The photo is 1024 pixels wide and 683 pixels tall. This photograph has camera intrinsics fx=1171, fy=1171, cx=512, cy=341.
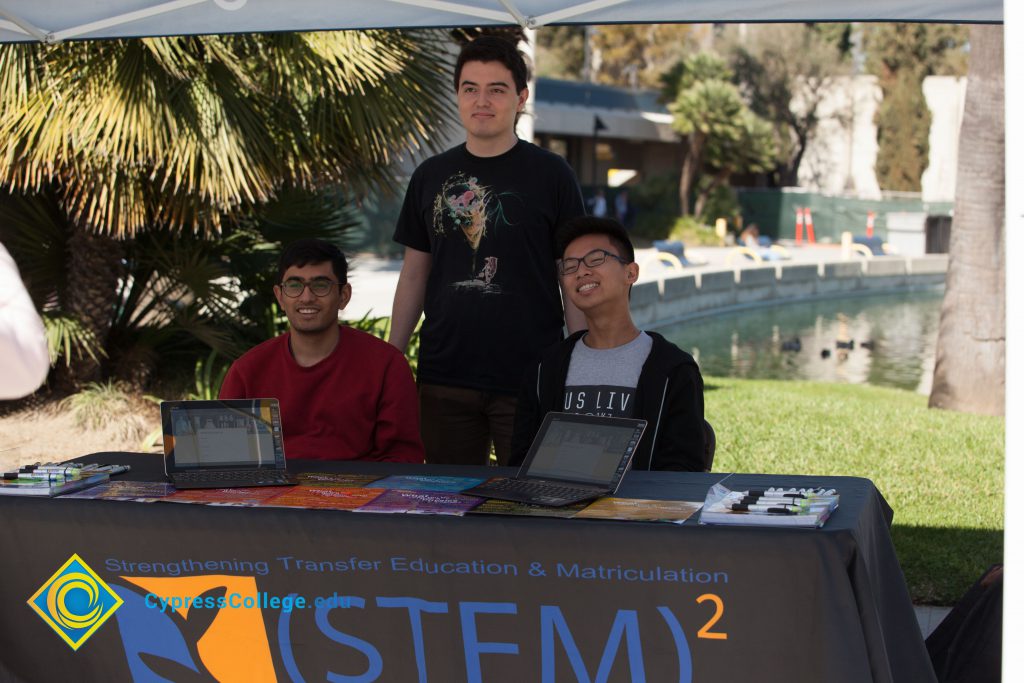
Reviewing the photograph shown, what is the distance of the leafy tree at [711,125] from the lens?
136ft

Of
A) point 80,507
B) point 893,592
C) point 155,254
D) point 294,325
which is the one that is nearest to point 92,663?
point 80,507

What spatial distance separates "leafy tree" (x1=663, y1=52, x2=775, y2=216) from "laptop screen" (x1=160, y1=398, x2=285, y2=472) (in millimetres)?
38652

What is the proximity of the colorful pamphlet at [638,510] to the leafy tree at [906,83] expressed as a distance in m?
46.8

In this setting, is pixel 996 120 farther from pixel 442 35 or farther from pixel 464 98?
pixel 464 98

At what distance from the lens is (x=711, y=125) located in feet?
138

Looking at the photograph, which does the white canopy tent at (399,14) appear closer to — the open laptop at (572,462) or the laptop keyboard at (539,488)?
the open laptop at (572,462)

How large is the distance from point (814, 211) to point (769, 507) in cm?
4409

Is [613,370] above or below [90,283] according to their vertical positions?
above

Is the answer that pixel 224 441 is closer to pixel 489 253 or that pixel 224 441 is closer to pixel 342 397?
pixel 342 397

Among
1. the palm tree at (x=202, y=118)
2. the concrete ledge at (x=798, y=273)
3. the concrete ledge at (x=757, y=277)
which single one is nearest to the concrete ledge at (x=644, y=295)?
the concrete ledge at (x=757, y=277)

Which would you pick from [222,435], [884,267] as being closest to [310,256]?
[222,435]

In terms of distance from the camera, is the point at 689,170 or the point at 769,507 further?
the point at 689,170
